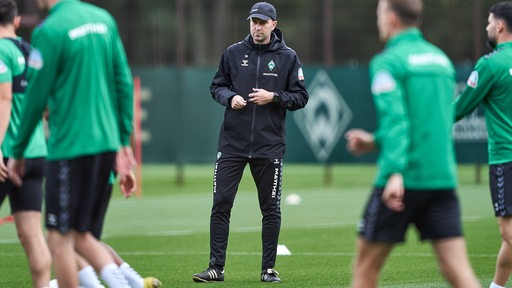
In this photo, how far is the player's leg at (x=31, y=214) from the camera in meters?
7.56

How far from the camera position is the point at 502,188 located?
8.17 m

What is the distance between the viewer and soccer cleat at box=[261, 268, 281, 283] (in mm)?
9438

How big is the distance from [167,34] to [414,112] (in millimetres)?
21268

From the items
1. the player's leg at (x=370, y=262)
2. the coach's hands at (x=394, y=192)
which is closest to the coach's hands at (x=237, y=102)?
the player's leg at (x=370, y=262)

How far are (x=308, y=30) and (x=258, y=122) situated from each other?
1651 cm

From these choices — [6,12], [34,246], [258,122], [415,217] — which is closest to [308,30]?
[258,122]

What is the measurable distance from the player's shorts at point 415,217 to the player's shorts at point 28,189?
8.31 feet

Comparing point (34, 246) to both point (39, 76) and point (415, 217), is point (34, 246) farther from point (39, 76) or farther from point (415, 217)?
point (415, 217)

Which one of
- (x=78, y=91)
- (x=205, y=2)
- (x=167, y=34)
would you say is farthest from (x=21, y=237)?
(x=205, y=2)

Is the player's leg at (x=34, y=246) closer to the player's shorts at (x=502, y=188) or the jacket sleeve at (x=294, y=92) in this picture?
the jacket sleeve at (x=294, y=92)

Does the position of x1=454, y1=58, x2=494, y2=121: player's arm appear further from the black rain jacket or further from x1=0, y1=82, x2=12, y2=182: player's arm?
x1=0, y1=82, x2=12, y2=182: player's arm

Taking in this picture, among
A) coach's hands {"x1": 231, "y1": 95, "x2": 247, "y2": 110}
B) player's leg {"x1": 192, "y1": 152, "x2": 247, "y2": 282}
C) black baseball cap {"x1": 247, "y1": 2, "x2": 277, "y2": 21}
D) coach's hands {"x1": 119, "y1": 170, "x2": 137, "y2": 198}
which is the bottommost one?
player's leg {"x1": 192, "y1": 152, "x2": 247, "y2": 282}

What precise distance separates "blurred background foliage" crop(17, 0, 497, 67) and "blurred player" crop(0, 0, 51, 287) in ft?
51.8

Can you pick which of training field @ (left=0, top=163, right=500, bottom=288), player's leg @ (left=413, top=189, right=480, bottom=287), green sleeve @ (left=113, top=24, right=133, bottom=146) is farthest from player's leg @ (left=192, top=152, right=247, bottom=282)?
player's leg @ (left=413, top=189, right=480, bottom=287)
